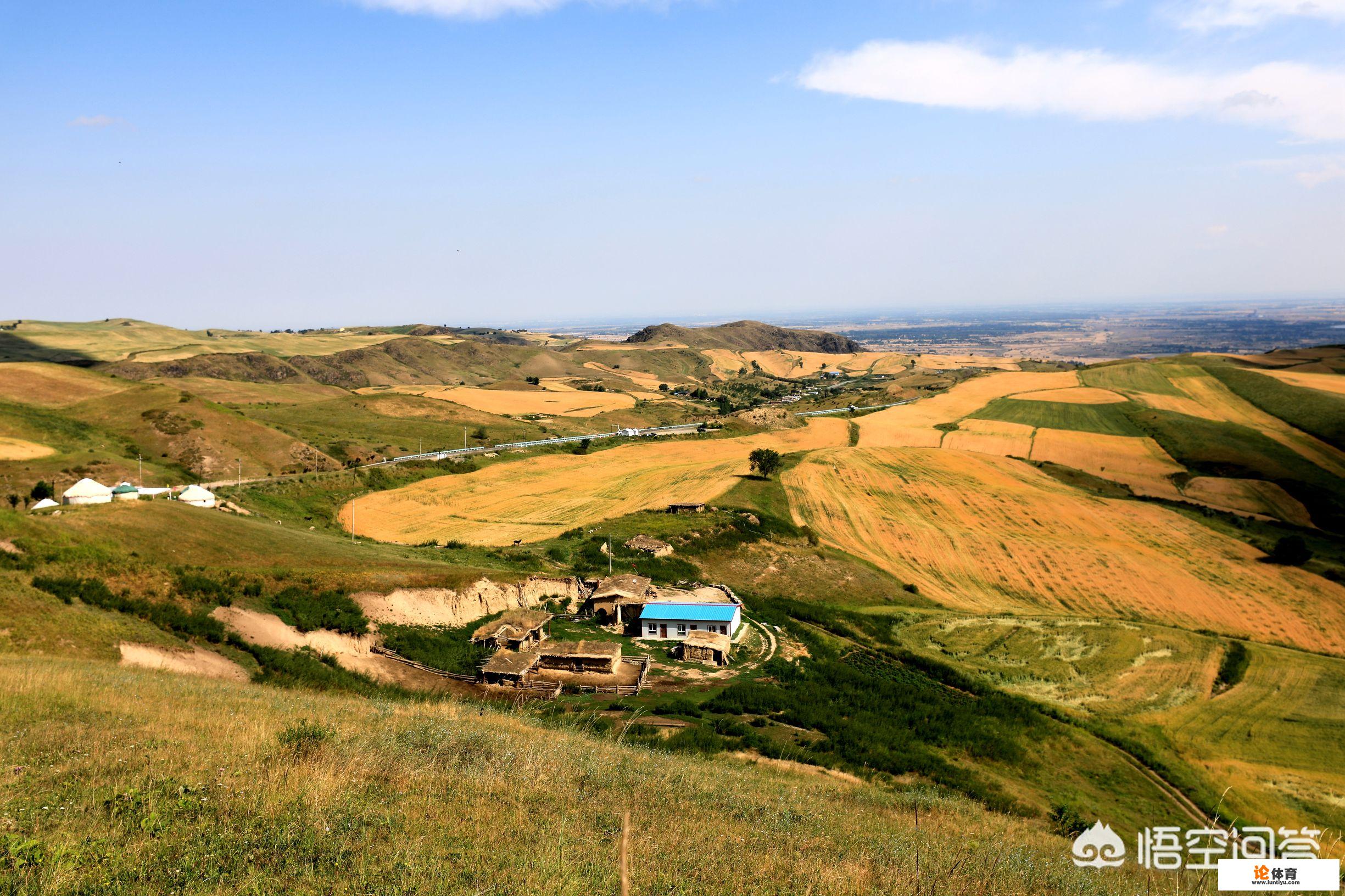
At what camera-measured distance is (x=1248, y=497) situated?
72.9 metres

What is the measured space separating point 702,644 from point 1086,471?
66231 millimetres

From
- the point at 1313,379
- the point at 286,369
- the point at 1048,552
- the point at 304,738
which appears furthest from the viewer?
the point at 286,369

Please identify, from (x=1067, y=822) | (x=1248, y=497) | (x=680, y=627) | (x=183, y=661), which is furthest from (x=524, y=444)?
(x=1067, y=822)

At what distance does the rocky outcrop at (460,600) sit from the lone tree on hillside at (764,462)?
36.7 metres

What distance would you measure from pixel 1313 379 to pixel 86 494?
502 ft

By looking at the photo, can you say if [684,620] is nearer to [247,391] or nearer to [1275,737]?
[1275,737]

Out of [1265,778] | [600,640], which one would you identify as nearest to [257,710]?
[600,640]

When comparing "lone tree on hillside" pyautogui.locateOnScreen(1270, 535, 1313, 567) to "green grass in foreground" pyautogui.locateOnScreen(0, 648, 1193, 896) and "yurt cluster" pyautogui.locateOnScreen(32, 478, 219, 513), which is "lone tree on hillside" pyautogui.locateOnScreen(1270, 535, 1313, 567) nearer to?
"green grass in foreground" pyautogui.locateOnScreen(0, 648, 1193, 896)

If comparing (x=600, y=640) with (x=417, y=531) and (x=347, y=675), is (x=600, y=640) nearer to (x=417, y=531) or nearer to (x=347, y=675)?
(x=347, y=675)

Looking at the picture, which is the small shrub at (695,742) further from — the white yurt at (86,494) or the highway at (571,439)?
the highway at (571,439)

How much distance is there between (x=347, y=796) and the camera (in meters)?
10.2

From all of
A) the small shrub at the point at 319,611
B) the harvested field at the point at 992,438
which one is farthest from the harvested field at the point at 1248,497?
the small shrub at the point at 319,611

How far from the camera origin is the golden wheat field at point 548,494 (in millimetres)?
64125

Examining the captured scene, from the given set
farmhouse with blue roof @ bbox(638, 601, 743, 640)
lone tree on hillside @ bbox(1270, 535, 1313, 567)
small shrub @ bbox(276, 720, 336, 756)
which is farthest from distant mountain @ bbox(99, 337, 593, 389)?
lone tree on hillside @ bbox(1270, 535, 1313, 567)
